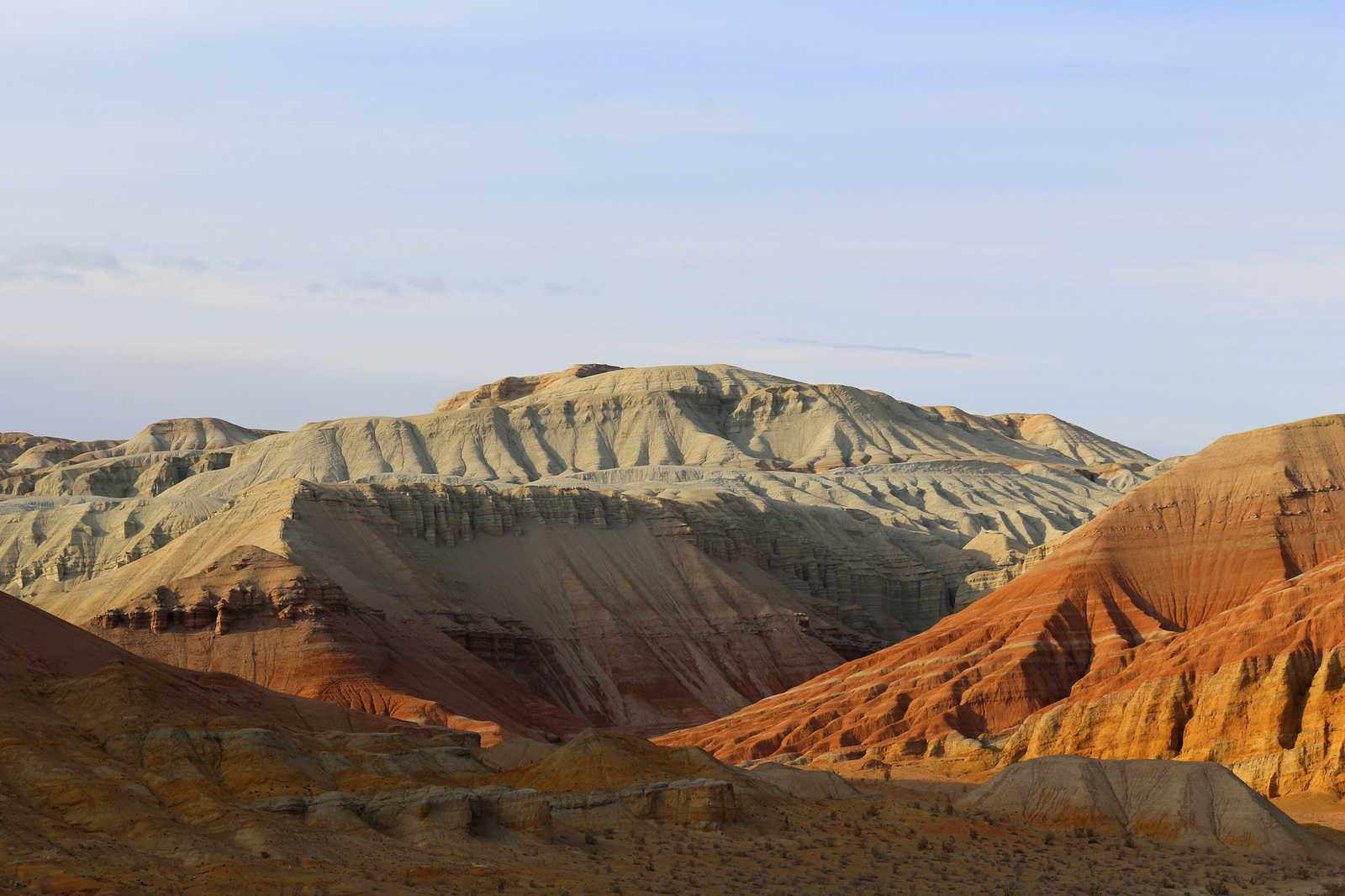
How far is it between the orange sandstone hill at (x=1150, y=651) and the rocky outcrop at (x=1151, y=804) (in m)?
11.9

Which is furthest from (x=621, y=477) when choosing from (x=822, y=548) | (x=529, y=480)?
(x=822, y=548)

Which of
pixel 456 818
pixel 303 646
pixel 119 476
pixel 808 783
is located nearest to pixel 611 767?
pixel 456 818

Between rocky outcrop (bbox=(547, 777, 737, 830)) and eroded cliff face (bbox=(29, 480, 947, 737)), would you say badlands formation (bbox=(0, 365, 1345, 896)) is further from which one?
eroded cliff face (bbox=(29, 480, 947, 737))

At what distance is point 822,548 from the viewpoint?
147875 millimetres

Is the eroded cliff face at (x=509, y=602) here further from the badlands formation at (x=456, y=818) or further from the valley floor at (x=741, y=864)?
the valley floor at (x=741, y=864)

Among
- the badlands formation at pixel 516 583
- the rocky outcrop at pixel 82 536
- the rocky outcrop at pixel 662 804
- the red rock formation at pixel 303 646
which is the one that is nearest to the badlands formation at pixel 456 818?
the rocky outcrop at pixel 662 804

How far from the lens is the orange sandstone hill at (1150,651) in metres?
68.9

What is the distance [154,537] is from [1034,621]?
76430mm

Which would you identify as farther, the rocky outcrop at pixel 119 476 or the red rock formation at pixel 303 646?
the rocky outcrop at pixel 119 476

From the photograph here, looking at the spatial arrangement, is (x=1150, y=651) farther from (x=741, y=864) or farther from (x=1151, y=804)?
(x=741, y=864)

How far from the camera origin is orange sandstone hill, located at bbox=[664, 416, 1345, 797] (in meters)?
68.9

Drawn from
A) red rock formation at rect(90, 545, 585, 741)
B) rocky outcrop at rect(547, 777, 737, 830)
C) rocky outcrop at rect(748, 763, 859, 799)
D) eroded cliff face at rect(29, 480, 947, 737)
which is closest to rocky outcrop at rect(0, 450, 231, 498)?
eroded cliff face at rect(29, 480, 947, 737)

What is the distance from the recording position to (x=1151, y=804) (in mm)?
55469

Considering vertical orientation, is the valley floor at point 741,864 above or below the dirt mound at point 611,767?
below
